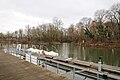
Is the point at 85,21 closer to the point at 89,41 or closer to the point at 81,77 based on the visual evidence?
the point at 89,41

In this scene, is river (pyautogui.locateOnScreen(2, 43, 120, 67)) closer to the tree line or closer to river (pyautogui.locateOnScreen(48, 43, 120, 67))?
river (pyautogui.locateOnScreen(48, 43, 120, 67))

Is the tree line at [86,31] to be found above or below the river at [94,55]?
above

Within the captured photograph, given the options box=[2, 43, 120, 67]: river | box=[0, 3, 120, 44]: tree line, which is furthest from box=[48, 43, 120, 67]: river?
box=[0, 3, 120, 44]: tree line

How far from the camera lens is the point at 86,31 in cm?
7288

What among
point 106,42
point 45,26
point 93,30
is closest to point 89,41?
point 93,30

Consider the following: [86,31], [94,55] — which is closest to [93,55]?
[94,55]

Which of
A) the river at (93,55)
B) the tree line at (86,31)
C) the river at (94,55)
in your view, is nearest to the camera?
the river at (94,55)

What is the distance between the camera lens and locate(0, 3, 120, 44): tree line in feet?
197

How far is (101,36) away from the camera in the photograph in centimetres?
6450

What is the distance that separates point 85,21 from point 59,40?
15.5 meters

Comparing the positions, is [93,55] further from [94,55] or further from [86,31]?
[86,31]

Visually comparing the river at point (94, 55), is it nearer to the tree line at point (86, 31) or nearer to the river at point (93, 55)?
the river at point (93, 55)

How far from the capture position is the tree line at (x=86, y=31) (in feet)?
197

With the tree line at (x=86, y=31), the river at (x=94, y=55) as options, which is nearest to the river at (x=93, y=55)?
the river at (x=94, y=55)
